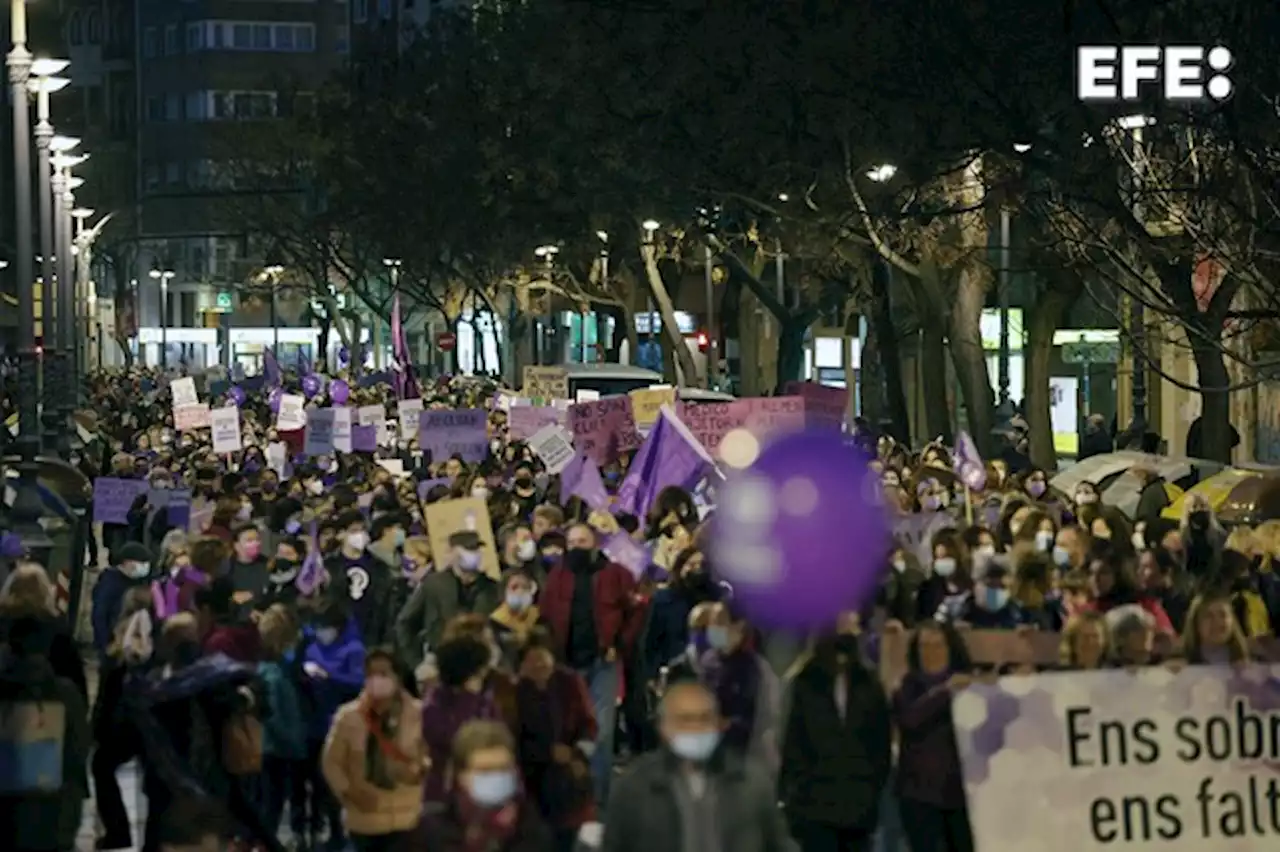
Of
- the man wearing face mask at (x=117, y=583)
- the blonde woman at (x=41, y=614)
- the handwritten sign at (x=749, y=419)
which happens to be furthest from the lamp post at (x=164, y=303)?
the blonde woman at (x=41, y=614)

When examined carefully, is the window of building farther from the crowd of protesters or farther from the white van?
the crowd of protesters

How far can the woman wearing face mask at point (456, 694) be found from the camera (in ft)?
40.2

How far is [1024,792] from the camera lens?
1012 centimetres

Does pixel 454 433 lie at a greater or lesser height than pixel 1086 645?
greater

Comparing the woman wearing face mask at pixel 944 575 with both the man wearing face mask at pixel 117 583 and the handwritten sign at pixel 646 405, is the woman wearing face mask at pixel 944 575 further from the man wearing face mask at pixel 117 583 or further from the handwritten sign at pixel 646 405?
the handwritten sign at pixel 646 405

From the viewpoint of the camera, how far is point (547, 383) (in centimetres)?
4591

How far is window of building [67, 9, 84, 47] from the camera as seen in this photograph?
571 feet

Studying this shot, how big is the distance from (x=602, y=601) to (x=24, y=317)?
19.6m

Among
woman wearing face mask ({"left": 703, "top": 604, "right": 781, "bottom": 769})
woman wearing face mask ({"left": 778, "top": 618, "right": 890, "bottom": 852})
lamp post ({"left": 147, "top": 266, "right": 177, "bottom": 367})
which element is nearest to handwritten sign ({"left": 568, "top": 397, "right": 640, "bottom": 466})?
woman wearing face mask ({"left": 703, "top": 604, "right": 781, "bottom": 769})

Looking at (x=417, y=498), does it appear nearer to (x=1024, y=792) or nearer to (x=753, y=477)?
(x=753, y=477)

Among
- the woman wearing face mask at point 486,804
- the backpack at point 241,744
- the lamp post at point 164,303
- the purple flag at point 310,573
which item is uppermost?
the lamp post at point 164,303

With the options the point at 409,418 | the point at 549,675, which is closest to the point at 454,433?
the point at 409,418

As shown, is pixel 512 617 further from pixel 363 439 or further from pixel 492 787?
pixel 363 439

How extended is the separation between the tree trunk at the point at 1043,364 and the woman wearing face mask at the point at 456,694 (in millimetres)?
32157
